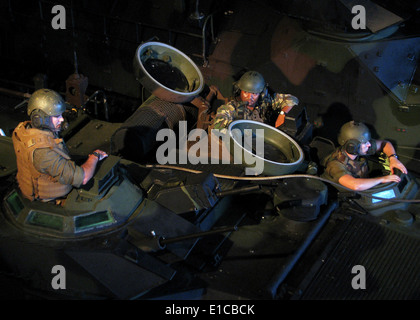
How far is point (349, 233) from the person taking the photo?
657cm

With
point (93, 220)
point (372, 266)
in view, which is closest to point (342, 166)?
point (372, 266)

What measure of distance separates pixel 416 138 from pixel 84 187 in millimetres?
5215

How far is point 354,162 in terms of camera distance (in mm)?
7238

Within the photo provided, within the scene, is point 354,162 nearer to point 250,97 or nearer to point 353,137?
point 353,137

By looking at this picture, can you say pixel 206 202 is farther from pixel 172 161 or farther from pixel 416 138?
pixel 416 138

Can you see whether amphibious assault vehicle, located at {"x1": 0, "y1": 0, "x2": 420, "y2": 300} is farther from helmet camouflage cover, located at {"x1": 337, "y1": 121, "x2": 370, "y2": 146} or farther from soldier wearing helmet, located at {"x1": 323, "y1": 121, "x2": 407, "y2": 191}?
helmet camouflage cover, located at {"x1": 337, "y1": 121, "x2": 370, "y2": 146}

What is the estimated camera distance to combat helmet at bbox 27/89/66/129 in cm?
584

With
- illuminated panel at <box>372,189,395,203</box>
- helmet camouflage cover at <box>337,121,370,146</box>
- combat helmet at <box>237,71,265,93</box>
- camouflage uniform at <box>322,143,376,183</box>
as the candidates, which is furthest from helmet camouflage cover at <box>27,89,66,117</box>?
illuminated panel at <box>372,189,395,203</box>

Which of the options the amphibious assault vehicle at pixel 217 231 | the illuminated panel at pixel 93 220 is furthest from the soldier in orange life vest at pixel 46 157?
the illuminated panel at pixel 93 220

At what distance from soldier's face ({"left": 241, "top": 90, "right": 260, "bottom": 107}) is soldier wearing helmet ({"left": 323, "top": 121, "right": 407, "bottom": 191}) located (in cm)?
142

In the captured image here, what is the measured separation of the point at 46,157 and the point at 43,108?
50 centimetres

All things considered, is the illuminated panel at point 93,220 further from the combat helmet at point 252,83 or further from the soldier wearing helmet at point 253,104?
the combat helmet at point 252,83

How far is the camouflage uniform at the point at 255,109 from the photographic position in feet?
26.2
